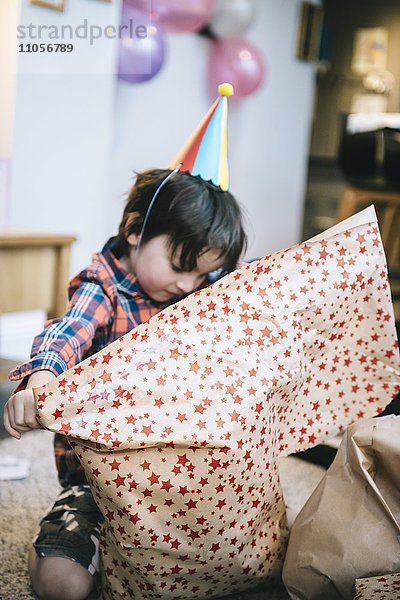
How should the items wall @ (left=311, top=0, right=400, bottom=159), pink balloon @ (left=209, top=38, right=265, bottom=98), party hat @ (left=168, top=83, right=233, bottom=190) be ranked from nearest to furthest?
party hat @ (left=168, top=83, right=233, bottom=190), pink balloon @ (left=209, top=38, right=265, bottom=98), wall @ (left=311, top=0, right=400, bottom=159)

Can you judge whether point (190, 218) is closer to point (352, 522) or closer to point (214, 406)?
point (214, 406)

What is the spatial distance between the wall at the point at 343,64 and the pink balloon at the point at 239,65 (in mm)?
2885

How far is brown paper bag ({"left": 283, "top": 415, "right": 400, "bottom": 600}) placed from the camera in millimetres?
712

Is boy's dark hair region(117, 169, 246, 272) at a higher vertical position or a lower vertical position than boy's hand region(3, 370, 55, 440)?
higher

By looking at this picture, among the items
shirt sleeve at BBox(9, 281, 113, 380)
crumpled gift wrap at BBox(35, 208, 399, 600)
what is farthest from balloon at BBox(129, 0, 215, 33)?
crumpled gift wrap at BBox(35, 208, 399, 600)

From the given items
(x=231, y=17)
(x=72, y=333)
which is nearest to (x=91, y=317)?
(x=72, y=333)

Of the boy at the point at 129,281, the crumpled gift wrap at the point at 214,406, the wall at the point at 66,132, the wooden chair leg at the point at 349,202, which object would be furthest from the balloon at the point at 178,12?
the crumpled gift wrap at the point at 214,406

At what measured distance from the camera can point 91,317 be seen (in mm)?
920

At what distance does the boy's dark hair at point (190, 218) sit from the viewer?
3.13ft

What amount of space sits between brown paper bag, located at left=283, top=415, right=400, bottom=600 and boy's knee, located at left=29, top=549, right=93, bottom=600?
0.84 ft

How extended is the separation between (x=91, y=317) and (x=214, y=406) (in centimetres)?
31

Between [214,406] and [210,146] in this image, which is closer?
[214,406]

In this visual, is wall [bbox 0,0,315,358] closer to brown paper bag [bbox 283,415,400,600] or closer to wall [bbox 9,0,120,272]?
wall [bbox 9,0,120,272]

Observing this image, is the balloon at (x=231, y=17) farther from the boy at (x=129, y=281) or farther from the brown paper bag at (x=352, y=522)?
the brown paper bag at (x=352, y=522)
